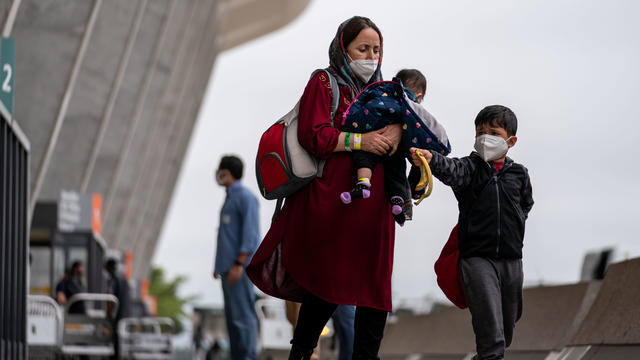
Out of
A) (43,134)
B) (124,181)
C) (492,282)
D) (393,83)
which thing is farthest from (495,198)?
(124,181)

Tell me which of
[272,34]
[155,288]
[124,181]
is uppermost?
[272,34]

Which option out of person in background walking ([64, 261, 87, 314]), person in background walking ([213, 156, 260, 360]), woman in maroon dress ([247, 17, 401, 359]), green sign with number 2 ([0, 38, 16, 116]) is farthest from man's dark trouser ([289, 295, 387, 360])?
person in background walking ([64, 261, 87, 314])

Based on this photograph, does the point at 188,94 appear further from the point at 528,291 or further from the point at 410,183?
the point at 410,183

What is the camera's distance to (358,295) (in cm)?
495

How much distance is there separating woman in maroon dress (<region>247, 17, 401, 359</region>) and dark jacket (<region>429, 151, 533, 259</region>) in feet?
1.39

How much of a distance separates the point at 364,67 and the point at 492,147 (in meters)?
0.73

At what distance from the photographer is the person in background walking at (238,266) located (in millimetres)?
8453

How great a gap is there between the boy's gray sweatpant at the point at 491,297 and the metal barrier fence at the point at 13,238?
4437 millimetres

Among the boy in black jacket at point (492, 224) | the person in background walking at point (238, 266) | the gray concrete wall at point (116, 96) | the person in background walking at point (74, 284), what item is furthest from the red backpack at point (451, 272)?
the person in background walking at point (74, 284)

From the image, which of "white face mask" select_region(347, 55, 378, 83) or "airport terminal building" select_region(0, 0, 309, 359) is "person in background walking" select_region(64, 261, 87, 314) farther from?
"white face mask" select_region(347, 55, 378, 83)

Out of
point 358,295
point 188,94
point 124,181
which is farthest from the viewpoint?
point 188,94

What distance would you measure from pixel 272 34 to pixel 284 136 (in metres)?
55.4

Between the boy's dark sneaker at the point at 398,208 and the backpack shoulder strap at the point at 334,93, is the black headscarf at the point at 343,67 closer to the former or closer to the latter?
the backpack shoulder strap at the point at 334,93

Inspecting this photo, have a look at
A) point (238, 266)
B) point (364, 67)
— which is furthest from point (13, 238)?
point (364, 67)
